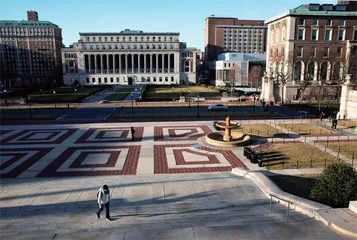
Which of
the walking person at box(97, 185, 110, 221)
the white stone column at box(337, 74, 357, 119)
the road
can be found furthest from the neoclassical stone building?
the walking person at box(97, 185, 110, 221)

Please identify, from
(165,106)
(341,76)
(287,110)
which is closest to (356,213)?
(287,110)

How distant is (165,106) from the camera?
59688 millimetres

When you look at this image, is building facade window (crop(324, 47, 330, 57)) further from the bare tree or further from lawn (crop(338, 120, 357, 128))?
lawn (crop(338, 120, 357, 128))

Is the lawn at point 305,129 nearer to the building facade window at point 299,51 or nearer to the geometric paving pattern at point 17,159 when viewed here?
the geometric paving pattern at point 17,159

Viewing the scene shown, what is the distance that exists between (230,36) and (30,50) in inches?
4659

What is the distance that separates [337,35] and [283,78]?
58.1ft

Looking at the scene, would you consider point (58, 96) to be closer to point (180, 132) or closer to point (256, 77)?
point (180, 132)

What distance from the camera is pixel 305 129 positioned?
3662 centimetres

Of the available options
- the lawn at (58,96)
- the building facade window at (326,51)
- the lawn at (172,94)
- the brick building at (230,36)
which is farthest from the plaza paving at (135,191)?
the brick building at (230,36)

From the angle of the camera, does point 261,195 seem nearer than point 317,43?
Yes

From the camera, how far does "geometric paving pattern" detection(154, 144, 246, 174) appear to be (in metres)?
23.3

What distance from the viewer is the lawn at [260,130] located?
34688mm

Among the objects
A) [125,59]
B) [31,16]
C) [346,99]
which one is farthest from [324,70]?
[31,16]

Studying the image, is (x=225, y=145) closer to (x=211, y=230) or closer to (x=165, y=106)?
(x=211, y=230)
